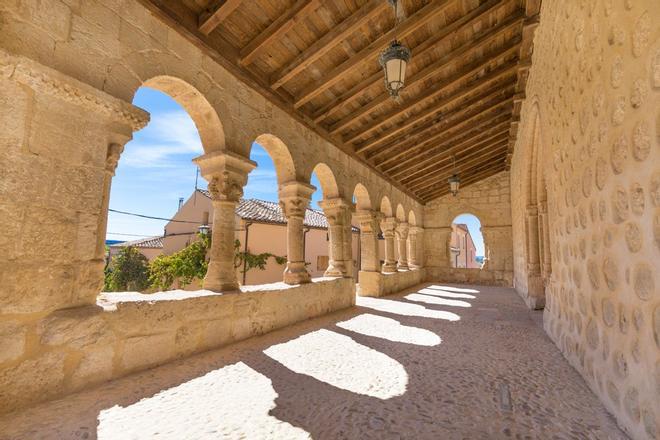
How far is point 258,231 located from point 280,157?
7.19m

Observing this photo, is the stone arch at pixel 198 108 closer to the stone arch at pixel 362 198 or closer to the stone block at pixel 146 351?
the stone block at pixel 146 351

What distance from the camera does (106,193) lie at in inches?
85.6

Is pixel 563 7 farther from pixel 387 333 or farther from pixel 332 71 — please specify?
pixel 387 333

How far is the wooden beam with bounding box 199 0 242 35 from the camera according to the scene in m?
2.75

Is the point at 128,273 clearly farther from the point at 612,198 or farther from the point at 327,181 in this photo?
the point at 612,198

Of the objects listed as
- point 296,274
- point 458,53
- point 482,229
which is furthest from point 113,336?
point 482,229

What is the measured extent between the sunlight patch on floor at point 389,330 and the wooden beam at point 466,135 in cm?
410

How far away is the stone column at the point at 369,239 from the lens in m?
6.59

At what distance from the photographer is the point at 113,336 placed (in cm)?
208

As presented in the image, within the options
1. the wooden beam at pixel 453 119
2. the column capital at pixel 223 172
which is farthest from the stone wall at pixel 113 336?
the wooden beam at pixel 453 119

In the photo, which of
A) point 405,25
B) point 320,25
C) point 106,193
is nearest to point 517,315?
point 405,25

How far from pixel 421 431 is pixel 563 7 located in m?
3.16

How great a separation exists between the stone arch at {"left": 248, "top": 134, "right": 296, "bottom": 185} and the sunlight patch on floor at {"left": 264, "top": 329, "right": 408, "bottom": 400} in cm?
221

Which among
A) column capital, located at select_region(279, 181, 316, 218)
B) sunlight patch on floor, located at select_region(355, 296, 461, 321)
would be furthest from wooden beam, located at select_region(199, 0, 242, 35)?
sunlight patch on floor, located at select_region(355, 296, 461, 321)
